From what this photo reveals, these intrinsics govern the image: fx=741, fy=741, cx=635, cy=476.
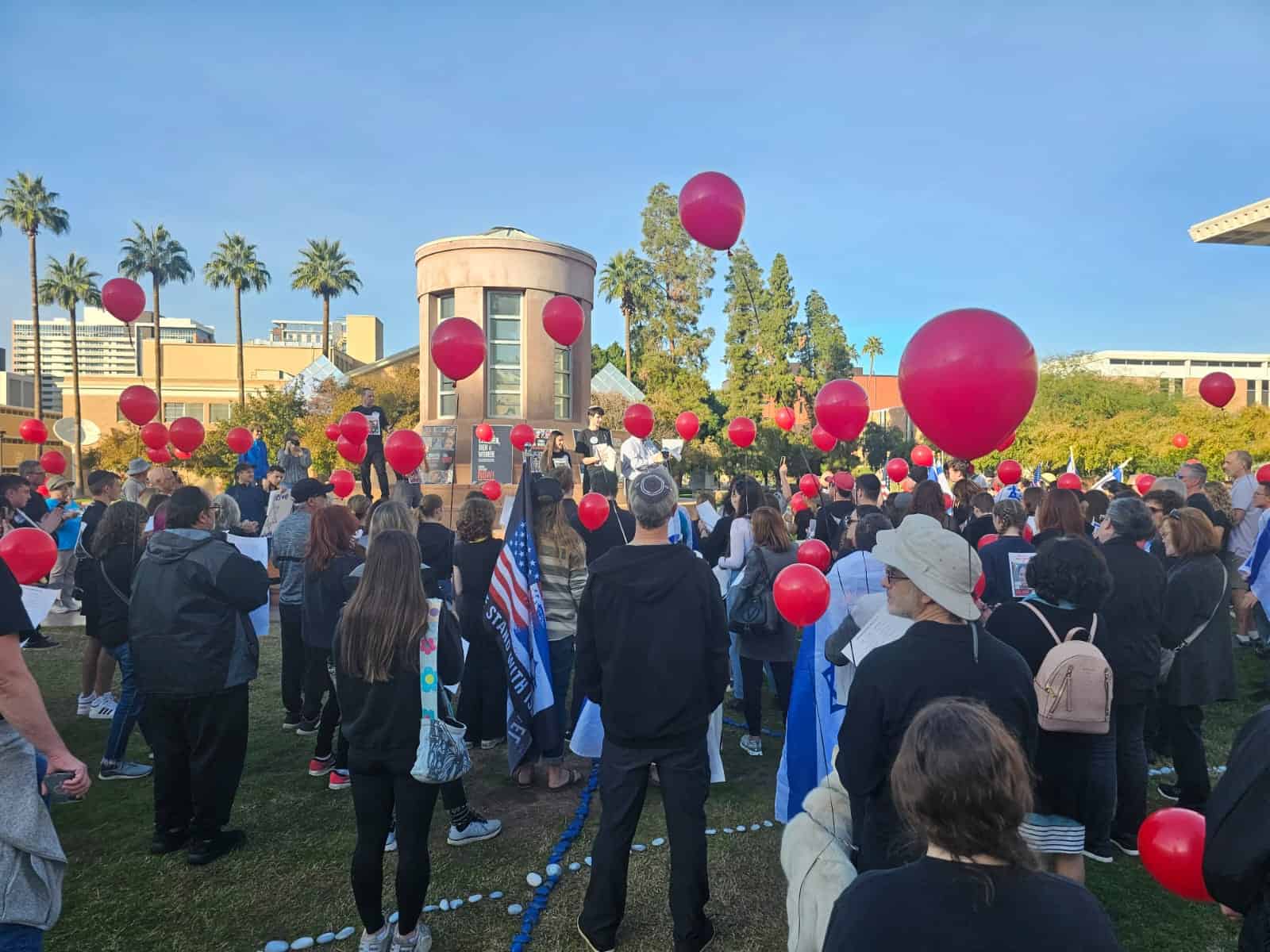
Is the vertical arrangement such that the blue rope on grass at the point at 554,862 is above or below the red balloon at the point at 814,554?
below

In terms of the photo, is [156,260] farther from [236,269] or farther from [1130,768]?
[1130,768]

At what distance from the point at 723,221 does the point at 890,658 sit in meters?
5.48

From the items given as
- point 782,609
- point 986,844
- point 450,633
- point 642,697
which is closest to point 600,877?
point 642,697

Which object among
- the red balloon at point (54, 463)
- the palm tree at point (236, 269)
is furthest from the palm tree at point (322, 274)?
the red balloon at point (54, 463)

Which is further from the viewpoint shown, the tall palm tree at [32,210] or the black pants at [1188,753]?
the tall palm tree at [32,210]

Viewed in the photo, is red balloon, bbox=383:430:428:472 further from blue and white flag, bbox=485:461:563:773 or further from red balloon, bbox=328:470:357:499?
blue and white flag, bbox=485:461:563:773

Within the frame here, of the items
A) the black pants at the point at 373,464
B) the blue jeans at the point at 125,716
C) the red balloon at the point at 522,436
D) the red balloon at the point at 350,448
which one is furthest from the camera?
the black pants at the point at 373,464

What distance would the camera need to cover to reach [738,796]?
16.0 ft

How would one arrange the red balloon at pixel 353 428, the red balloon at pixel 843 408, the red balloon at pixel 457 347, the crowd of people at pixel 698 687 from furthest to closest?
the red balloon at pixel 353 428
the red balloon at pixel 457 347
the red balloon at pixel 843 408
the crowd of people at pixel 698 687

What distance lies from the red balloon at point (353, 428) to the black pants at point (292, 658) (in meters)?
3.95

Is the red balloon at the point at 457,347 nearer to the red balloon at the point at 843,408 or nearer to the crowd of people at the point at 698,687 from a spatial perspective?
the crowd of people at the point at 698,687

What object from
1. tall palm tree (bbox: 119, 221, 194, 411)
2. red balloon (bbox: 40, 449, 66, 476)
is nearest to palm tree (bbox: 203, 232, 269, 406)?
tall palm tree (bbox: 119, 221, 194, 411)

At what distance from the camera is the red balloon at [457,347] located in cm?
824

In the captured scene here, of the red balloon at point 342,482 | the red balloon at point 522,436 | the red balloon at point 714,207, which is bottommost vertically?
the red balloon at point 342,482
